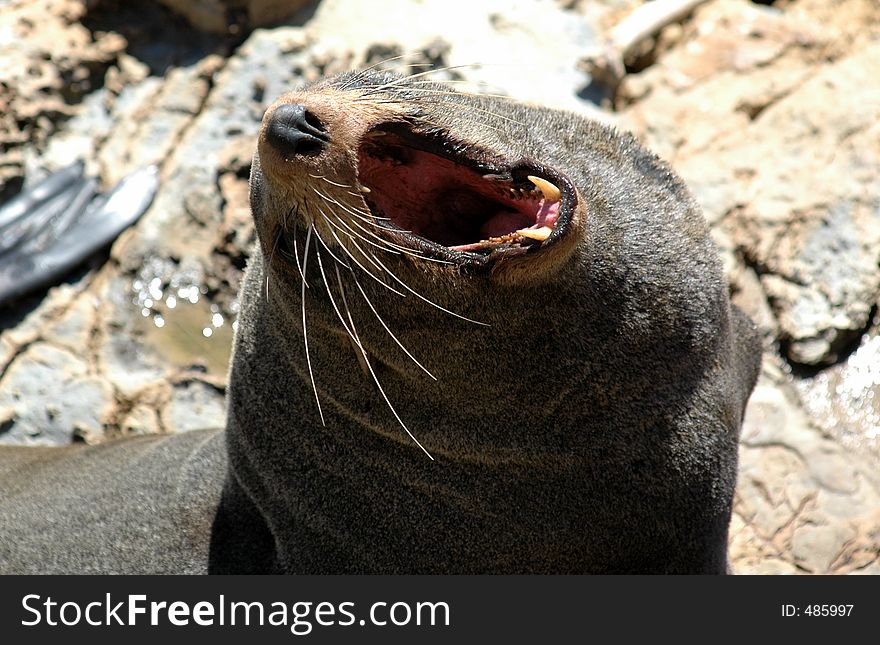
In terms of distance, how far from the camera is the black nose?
2.77 metres

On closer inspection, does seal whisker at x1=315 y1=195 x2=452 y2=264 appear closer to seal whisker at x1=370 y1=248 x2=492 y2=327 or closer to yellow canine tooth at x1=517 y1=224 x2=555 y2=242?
seal whisker at x1=370 y1=248 x2=492 y2=327

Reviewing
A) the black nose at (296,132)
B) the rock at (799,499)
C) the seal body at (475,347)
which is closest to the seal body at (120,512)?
the seal body at (475,347)

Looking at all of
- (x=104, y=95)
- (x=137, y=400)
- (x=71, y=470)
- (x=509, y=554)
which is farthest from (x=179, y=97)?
(x=509, y=554)

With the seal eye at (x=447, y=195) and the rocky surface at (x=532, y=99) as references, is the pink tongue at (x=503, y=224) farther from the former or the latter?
the rocky surface at (x=532, y=99)

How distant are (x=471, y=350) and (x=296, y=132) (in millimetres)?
784

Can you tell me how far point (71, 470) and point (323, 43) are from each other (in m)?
3.16

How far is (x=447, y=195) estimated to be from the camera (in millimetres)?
3143

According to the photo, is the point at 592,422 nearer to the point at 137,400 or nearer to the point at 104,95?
the point at 137,400

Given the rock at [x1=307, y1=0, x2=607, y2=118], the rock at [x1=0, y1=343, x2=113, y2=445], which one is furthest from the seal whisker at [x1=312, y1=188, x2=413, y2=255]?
the rock at [x1=307, y1=0, x2=607, y2=118]

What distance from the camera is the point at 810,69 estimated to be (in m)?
5.91

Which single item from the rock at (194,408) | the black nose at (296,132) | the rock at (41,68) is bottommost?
the rock at (194,408)

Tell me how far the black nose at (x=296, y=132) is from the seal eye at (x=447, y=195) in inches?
6.9

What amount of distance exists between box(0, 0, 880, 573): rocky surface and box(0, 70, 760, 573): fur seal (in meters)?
1.08

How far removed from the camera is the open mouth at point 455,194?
2.82m
